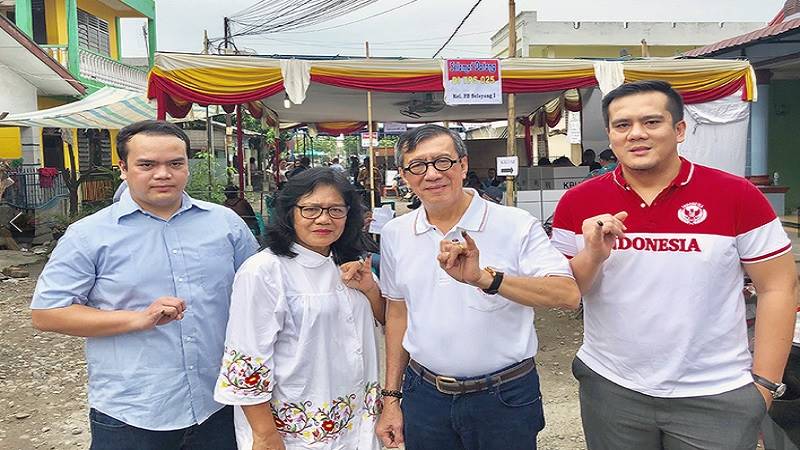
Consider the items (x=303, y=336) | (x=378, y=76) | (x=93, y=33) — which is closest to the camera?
(x=303, y=336)

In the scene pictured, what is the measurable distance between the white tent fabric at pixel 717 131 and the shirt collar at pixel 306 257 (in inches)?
257

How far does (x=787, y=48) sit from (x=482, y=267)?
1001 centimetres

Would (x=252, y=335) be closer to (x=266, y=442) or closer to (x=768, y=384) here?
(x=266, y=442)

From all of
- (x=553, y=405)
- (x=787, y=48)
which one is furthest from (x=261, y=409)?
(x=787, y=48)

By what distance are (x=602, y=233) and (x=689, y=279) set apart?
0.91 feet

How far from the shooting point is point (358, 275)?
190cm

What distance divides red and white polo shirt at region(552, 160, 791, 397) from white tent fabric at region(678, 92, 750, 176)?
19.9ft

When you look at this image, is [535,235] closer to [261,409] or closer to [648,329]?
[648,329]

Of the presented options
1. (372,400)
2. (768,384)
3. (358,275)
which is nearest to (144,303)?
(358,275)

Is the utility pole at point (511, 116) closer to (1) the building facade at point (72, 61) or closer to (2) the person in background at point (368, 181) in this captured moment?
(2) the person in background at point (368, 181)

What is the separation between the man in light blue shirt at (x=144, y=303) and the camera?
1784mm

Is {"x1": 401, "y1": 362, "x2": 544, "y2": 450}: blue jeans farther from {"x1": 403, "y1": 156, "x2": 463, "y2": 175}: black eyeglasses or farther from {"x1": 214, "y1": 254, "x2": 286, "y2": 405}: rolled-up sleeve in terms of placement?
{"x1": 403, "y1": 156, "x2": 463, "y2": 175}: black eyeglasses

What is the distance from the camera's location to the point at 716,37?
21.9 meters

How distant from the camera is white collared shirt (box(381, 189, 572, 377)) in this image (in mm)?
1854
